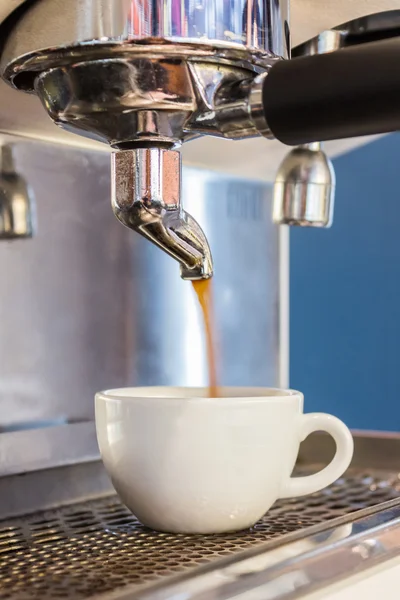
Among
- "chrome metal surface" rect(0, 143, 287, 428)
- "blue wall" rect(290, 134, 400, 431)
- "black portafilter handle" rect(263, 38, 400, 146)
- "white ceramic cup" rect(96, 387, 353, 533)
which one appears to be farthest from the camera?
"blue wall" rect(290, 134, 400, 431)

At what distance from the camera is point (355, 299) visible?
1.36 metres

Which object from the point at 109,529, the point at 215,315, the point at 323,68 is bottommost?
the point at 109,529

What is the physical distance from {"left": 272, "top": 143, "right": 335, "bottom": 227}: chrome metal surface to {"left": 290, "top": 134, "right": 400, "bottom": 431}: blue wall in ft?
2.52

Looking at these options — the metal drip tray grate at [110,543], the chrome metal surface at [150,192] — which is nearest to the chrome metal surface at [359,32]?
the chrome metal surface at [150,192]

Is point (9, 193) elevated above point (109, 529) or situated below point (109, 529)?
above

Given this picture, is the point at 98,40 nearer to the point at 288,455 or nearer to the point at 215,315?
the point at 288,455

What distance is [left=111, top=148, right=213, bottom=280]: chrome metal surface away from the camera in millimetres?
400

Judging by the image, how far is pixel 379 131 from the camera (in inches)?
13.0

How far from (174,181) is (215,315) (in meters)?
0.28

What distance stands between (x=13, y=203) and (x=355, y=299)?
0.92 meters

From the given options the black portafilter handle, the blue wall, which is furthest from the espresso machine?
the blue wall

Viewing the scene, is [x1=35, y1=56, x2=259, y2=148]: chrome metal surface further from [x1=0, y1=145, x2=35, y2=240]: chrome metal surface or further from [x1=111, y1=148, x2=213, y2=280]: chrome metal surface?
[x1=0, y1=145, x2=35, y2=240]: chrome metal surface

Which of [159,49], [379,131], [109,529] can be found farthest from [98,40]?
[109,529]

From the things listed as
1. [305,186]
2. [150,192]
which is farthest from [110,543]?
[305,186]
